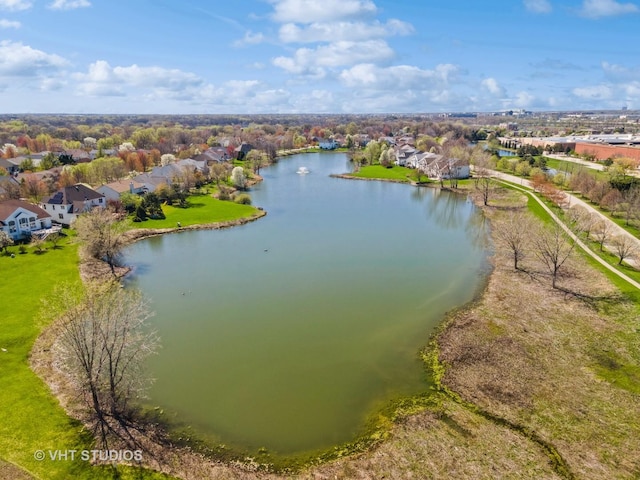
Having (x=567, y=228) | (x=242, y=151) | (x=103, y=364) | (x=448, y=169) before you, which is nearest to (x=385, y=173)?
(x=448, y=169)

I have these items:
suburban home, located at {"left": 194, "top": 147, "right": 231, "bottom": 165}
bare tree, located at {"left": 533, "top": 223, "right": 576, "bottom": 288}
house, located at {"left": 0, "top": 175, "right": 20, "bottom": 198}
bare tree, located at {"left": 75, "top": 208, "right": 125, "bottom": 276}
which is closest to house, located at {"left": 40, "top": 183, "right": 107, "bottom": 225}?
house, located at {"left": 0, "top": 175, "right": 20, "bottom": 198}

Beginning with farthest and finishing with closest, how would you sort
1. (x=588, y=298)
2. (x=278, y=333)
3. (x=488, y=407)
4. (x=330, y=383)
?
(x=588, y=298), (x=278, y=333), (x=330, y=383), (x=488, y=407)

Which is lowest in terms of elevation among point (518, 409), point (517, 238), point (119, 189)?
point (518, 409)

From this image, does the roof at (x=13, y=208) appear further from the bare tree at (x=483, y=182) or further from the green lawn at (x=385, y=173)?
the bare tree at (x=483, y=182)

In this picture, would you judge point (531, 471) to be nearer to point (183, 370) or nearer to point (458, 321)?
point (458, 321)

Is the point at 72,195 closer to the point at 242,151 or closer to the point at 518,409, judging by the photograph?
the point at 518,409

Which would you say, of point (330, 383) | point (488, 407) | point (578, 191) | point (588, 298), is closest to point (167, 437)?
point (330, 383)
